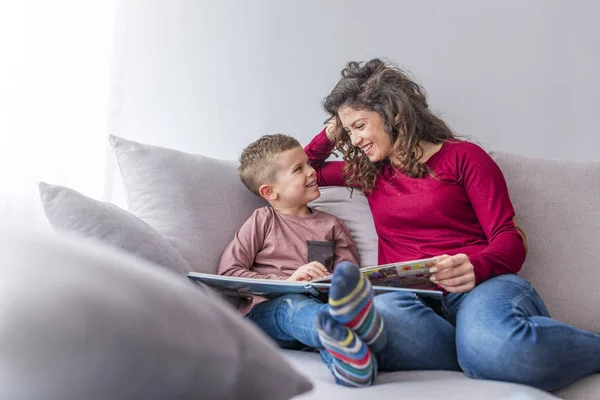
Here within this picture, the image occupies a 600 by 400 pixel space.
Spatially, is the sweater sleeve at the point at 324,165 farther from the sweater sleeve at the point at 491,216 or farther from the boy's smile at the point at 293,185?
the sweater sleeve at the point at 491,216

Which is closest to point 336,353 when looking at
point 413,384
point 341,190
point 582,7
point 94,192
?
point 413,384

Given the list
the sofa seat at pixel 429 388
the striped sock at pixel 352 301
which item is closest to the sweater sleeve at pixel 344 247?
the sofa seat at pixel 429 388

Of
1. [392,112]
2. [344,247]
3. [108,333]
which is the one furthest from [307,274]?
[108,333]

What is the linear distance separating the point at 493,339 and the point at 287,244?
26.0 inches

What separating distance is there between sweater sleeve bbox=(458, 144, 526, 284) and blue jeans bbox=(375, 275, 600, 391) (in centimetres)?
4

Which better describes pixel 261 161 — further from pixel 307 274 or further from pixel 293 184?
pixel 307 274

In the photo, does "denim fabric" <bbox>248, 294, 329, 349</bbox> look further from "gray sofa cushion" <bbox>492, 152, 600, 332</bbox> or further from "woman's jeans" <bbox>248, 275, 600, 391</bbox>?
"gray sofa cushion" <bbox>492, 152, 600, 332</bbox>

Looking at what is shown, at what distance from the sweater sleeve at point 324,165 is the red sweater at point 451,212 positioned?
203 mm

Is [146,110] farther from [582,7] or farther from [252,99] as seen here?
[582,7]

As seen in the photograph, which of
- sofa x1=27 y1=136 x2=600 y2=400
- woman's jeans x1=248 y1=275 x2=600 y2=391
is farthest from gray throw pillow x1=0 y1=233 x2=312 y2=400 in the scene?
sofa x1=27 y1=136 x2=600 y2=400

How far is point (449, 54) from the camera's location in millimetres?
2303

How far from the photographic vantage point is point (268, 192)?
184cm

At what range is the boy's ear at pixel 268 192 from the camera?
1.83m

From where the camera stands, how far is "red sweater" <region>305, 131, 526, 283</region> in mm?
1593
